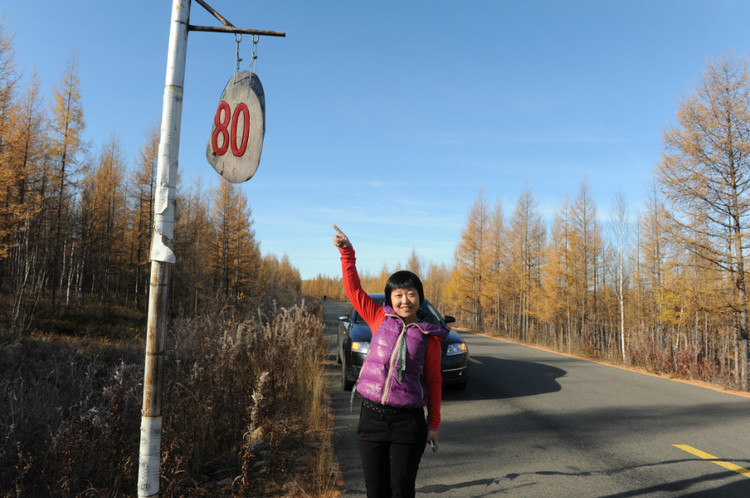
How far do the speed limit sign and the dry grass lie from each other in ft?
6.64

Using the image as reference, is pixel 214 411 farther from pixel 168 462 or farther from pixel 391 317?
pixel 391 317

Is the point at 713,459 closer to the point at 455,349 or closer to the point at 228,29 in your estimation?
Answer: the point at 455,349

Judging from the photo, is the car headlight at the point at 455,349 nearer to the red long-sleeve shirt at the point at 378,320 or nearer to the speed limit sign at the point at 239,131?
the red long-sleeve shirt at the point at 378,320

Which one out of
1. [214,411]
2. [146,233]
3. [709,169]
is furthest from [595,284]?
[146,233]

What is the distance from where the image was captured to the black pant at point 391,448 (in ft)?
7.35

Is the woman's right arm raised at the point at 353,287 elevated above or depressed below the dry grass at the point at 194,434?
above

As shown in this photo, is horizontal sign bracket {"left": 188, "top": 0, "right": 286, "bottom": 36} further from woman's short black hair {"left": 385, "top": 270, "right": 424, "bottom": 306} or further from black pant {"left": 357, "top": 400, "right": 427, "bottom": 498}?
black pant {"left": 357, "top": 400, "right": 427, "bottom": 498}

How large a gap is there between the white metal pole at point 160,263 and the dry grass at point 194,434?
0.79 meters

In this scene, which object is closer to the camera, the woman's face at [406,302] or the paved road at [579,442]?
the woman's face at [406,302]

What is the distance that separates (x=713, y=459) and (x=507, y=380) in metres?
4.29

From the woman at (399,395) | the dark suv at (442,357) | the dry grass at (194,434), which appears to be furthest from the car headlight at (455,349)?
the woman at (399,395)

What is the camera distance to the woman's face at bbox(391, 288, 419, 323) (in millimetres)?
2471

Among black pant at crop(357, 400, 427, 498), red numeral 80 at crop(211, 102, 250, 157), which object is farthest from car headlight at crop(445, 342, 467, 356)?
red numeral 80 at crop(211, 102, 250, 157)

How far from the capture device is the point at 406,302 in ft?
8.11
